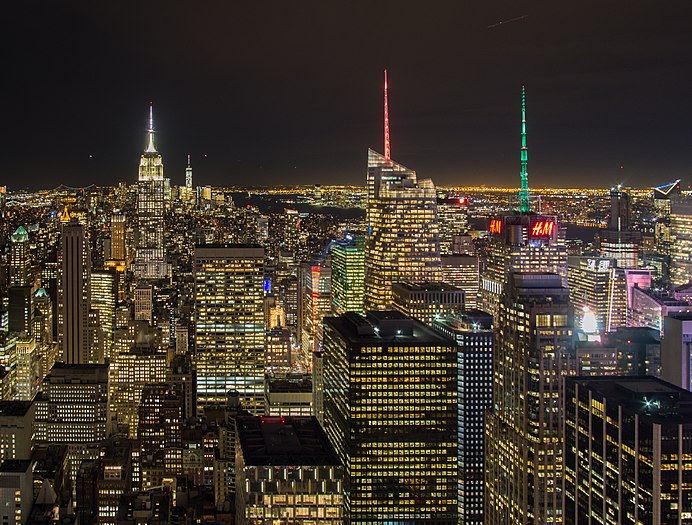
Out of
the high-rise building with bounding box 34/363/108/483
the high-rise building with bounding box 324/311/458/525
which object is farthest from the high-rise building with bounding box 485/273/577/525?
the high-rise building with bounding box 34/363/108/483

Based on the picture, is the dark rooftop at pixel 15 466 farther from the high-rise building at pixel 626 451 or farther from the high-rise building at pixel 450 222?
the high-rise building at pixel 450 222

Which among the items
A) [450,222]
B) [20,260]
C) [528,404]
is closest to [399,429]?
[528,404]

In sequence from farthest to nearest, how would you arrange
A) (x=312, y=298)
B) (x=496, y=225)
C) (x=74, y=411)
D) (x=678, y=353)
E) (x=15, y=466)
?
(x=312, y=298)
(x=496, y=225)
(x=74, y=411)
(x=15, y=466)
(x=678, y=353)

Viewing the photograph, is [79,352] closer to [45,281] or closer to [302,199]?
[45,281]

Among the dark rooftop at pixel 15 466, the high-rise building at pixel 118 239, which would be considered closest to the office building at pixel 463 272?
the dark rooftop at pixel 15 466

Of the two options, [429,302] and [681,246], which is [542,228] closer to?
[681,246]

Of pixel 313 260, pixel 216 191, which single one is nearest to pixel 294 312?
pixel 313 260
